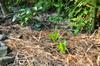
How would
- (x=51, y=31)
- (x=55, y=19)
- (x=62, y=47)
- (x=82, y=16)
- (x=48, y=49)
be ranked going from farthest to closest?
(x=55, y=19)
(x=82, y=16)
(x=51, y=31)
(x=48, y=49)
(x=62, y=47)

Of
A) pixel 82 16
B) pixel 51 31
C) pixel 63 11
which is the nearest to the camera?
pixel 51 31

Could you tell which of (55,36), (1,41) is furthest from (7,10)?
(55,36)

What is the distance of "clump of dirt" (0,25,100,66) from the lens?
2.73m

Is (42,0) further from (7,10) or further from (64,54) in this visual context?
(64,54)

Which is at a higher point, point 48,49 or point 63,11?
point 63,11

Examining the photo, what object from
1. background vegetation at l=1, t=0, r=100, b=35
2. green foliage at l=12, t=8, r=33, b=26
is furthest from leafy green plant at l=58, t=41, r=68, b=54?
green foliage at l=12, t=8, r=33, b=26

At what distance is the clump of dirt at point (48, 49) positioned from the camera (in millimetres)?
2729

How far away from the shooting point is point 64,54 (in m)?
2.83

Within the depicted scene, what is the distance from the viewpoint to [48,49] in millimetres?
2955

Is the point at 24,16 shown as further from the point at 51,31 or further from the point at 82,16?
the point at 82,16

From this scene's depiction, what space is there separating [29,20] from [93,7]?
999mm

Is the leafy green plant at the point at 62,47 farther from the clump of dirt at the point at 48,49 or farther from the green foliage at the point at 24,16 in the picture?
the green foliage at the point at 24,16

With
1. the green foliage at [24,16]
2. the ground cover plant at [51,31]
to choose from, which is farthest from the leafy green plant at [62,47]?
the green foliage at [24,16]

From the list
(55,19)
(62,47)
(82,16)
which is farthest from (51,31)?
(62,47)
